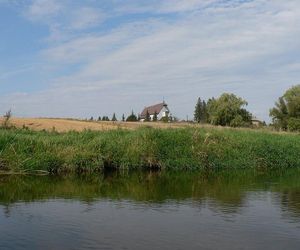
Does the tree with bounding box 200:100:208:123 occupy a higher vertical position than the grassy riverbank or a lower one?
higher

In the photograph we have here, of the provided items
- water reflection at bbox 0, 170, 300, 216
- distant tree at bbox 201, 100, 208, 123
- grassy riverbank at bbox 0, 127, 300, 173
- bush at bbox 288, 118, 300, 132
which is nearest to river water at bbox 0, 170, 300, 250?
water reflection at bbox 0, 170, 300, 216

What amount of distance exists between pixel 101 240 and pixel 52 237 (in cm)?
102

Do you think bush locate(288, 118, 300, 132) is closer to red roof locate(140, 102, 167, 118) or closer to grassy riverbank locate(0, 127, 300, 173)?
grassy riverbank locate(0, 127, 300, 173)

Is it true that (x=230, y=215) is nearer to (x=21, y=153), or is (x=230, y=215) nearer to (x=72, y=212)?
(x=72, y=212)

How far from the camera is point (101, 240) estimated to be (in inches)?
388

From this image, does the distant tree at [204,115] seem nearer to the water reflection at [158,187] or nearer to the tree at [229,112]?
the tree at [229,112]

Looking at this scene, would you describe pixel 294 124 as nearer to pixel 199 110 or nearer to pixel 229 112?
pixel 229 112

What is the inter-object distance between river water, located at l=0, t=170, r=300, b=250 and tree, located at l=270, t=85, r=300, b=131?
35061mm

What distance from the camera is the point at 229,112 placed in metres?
54.9

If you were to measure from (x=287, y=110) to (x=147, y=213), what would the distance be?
44.7 meters

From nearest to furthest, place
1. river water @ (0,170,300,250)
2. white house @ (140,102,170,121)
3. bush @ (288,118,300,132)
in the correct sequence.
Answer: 1. river water @ (0,170,300,250)
2. bush @ (288,118,300,132)
3. white house @ (140,102,170,121)

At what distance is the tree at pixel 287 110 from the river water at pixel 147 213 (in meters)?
35.1

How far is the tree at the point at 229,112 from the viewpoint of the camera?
5475 centimetres

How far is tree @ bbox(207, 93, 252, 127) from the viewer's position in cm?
5475
